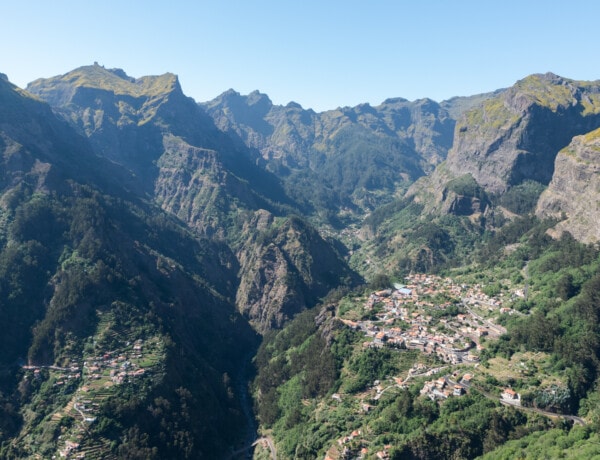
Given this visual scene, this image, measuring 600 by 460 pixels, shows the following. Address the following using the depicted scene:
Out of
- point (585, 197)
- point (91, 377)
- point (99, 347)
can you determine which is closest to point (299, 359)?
point (99, 347)

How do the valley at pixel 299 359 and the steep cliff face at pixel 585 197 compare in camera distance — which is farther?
the steep cliff face at pixel 585 197

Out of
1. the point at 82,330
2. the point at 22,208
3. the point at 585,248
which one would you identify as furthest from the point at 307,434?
the point at 22,208

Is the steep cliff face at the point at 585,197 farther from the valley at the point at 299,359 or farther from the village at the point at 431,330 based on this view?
the village at the point at 431,330

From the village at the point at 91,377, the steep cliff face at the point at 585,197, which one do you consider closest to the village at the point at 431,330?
the steep cliff face at the point at 585,197

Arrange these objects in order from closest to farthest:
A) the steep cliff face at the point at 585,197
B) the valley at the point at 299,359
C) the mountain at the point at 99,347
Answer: the valley at the point at 299,359 < the mountain at the point at 99,347 < the steep cliff face at the point at 585,197

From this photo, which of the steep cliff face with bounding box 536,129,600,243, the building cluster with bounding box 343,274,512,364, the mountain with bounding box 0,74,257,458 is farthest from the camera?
the steep cliff face with bounding box 536,129,600,243

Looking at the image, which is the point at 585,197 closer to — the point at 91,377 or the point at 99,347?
the point at 99,347

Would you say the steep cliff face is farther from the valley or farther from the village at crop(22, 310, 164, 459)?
the village at crop(22, 310, 164, 459)

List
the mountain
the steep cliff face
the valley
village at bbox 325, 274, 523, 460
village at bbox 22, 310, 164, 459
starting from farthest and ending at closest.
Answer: the steep cliff face
the mountain
village at bbox 22, 310, 164, 459
village at bbox 325, 274, 523, 460
the valley

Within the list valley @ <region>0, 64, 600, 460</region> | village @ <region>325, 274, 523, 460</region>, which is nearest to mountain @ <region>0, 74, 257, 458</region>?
valley @ <region>0, 64, 600, 460</region>

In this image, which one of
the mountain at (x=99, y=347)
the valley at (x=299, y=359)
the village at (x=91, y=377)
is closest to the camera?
the valley at (x=299, y=359)
